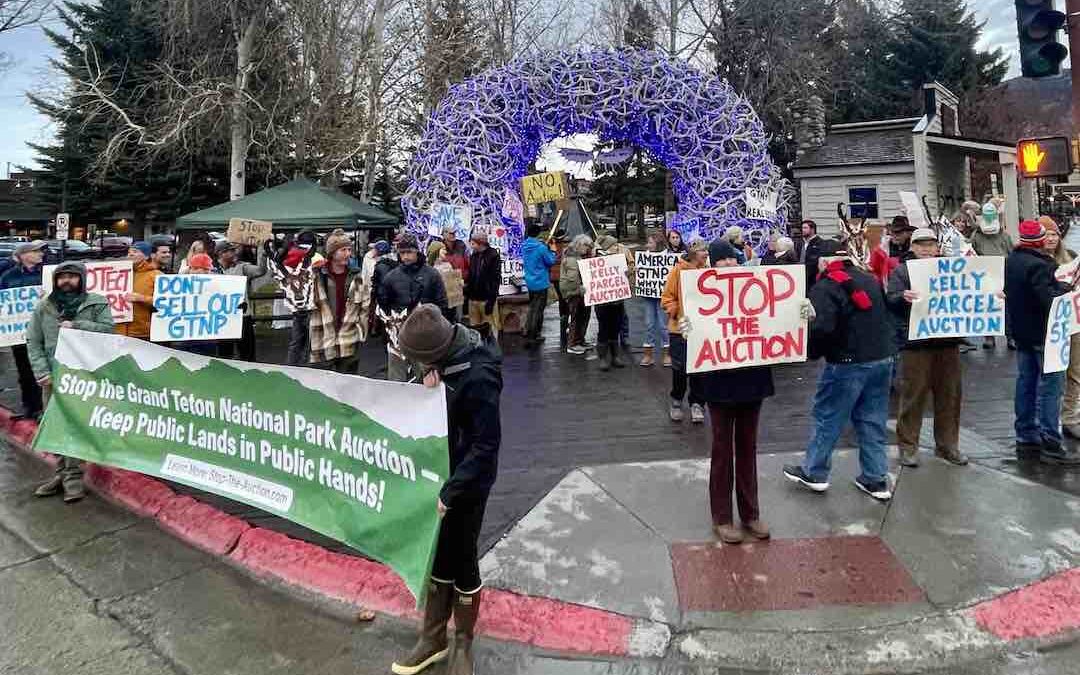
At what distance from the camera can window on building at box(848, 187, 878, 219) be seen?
21.3 metres

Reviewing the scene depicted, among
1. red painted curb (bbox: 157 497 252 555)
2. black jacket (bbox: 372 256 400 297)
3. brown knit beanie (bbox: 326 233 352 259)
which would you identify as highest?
brown knit beanie (bbox: 326 233 352 259)

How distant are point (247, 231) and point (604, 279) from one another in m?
6.29

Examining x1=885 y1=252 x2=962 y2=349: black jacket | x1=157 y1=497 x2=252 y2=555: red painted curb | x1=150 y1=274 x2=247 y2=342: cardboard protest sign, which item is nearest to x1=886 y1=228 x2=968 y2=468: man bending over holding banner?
x1=885 y1=252 x2=962 y2=349: black jacket

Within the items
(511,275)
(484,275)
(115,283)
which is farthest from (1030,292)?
(511,275)

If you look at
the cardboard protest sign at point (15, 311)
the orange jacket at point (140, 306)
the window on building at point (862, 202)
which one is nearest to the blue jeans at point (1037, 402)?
the orange jacket at point (140, 306)

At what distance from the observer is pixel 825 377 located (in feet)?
15.8

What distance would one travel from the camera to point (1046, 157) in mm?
8023

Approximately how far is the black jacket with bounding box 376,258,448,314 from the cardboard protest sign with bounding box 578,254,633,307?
8.80 ft

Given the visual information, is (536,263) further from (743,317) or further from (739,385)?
(739,385)

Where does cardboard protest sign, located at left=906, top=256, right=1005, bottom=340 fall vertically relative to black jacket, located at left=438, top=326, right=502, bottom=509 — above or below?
above

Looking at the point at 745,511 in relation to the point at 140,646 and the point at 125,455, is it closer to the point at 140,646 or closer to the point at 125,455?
the point at 140,646

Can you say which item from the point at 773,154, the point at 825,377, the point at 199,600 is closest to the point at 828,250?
the point at 825,377

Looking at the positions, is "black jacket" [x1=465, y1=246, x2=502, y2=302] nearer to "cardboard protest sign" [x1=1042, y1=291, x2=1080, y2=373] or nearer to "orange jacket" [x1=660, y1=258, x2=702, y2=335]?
"orange jacket" [x1=660, y1=258, x2=702, y2=335]

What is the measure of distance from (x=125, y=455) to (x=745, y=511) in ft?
14.3
